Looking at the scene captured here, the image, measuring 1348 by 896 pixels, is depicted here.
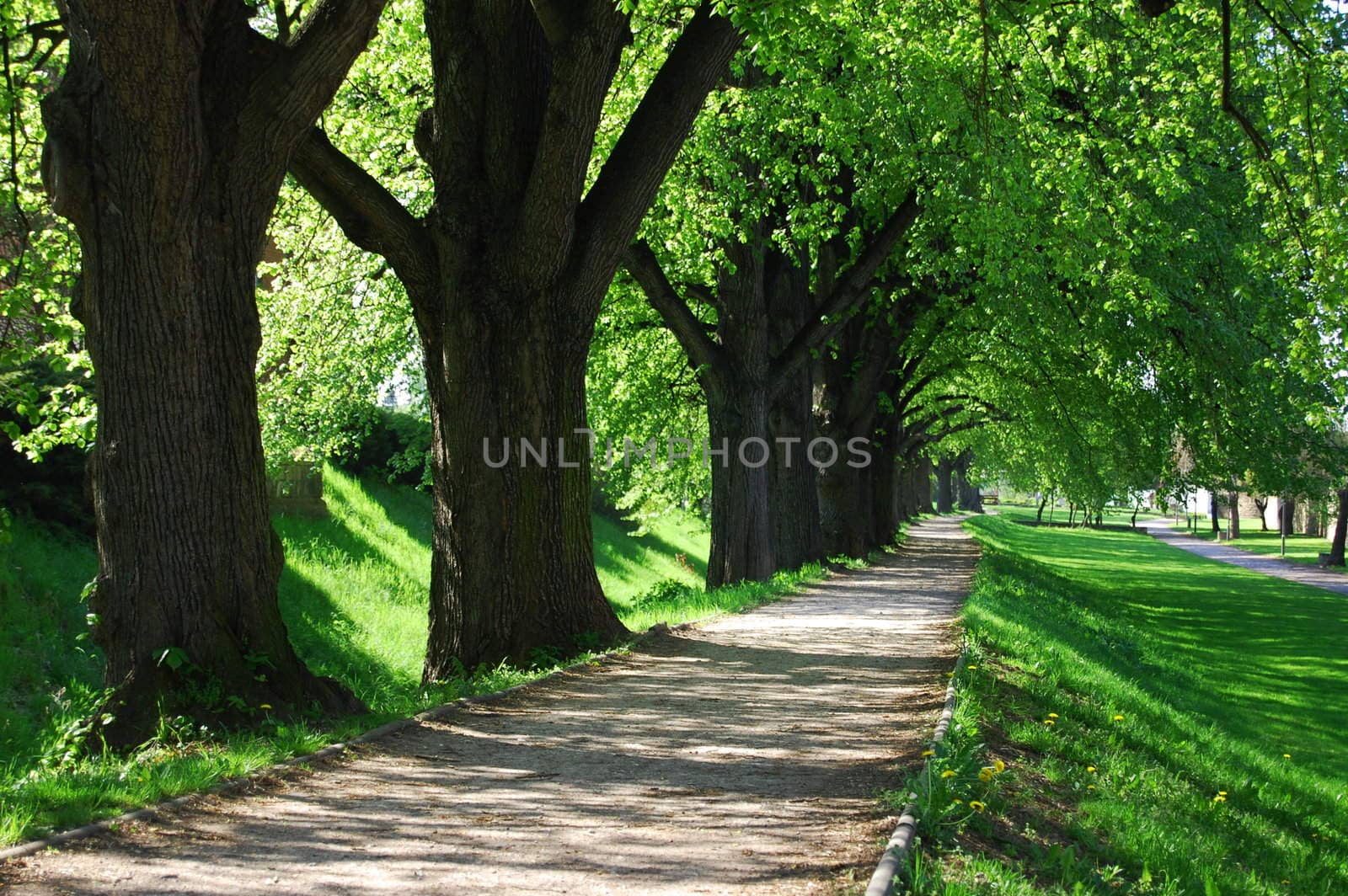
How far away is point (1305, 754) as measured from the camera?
13.9m

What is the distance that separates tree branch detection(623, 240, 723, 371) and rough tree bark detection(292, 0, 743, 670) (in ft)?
16.9

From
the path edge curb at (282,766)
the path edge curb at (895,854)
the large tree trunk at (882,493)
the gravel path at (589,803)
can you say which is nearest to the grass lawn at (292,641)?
the path edge curb at (282,766)

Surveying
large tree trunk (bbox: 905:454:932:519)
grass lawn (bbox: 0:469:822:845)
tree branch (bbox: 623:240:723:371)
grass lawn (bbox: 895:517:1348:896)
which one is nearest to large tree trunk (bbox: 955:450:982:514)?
large tree trunk (bbox: 905:454:932:519)

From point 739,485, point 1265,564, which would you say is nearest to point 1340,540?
point 1265,564

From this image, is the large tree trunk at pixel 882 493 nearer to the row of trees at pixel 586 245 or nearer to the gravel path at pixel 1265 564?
the row of trees at pixel 586 245

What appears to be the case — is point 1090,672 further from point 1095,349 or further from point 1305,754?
point 1095,349

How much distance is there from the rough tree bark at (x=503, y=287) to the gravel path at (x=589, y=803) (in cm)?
122

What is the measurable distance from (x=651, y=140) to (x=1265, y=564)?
43723mm

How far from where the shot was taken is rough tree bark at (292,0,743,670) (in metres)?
10.2

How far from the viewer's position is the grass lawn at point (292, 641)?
5863mm

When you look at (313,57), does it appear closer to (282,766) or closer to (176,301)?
(176,301)

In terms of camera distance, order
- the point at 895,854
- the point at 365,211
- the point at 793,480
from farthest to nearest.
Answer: the point at 793,480, the point at 365,211, the point at 895,854

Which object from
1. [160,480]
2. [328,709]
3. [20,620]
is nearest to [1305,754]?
[328,709]

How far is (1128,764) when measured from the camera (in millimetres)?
7820
